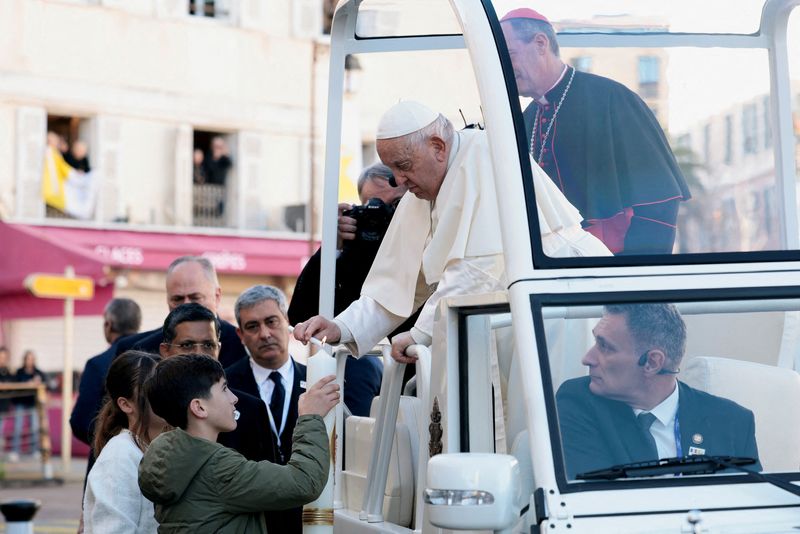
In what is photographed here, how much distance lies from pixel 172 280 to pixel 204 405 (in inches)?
116

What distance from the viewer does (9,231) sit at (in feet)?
77.6

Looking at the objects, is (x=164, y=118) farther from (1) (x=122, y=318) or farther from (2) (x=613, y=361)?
(2) (x=613, y=361)

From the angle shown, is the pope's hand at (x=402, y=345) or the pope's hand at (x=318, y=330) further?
the pope's hand at (x=318, y=330)

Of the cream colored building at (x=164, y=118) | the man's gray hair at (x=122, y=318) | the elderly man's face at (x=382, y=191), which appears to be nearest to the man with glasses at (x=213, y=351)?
the elderly man's face at (x=382, y=191)

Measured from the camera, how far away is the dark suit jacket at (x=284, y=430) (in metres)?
5.47

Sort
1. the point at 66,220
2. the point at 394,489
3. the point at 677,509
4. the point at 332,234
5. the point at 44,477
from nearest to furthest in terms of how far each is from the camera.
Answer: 1. the point at 677,509
2. the point at 394,489
3. the point at 332,234
4. the point at 44,477
5. the point at 66,220

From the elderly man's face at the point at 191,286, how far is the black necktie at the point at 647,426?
3846 mm

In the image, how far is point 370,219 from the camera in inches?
242

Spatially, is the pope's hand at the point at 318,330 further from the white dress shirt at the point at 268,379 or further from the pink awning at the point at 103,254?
the pink awning at the point at 103,254

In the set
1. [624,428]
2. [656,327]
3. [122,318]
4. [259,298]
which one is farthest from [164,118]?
[624,428]

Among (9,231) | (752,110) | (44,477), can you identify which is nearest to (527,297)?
(752,110)

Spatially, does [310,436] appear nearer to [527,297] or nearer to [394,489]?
[394,489]

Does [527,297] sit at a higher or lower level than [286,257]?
lower

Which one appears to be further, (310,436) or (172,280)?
(172,280)
